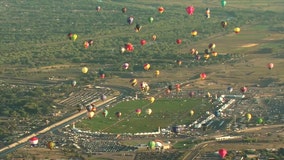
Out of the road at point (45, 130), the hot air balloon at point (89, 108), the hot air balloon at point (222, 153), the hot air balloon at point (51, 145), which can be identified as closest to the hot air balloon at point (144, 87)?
the road at point (45, 130)

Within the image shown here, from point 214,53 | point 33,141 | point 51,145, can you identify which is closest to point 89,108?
point 33,141

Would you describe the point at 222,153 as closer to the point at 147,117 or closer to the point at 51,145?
the point at 51,145

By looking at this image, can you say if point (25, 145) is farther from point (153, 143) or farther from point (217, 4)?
point (217, 4)

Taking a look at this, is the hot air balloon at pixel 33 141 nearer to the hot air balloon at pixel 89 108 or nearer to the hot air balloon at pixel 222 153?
the hot air balloon at pixel 89 108

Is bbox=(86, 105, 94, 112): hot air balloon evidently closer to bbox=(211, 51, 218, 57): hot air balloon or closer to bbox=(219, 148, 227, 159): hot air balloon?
bbox=(219, 148, 227, 159): hot air balloon

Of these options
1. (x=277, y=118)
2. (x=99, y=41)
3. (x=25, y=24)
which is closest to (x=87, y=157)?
(x=277, y=118)

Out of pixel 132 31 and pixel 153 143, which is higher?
pixel 132 31

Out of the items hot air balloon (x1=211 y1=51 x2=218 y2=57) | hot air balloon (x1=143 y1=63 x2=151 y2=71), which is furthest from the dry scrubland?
hot air balloon (x1=211 y1=51 x2=218 y2=57)

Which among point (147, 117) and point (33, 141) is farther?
point (147, 117)
